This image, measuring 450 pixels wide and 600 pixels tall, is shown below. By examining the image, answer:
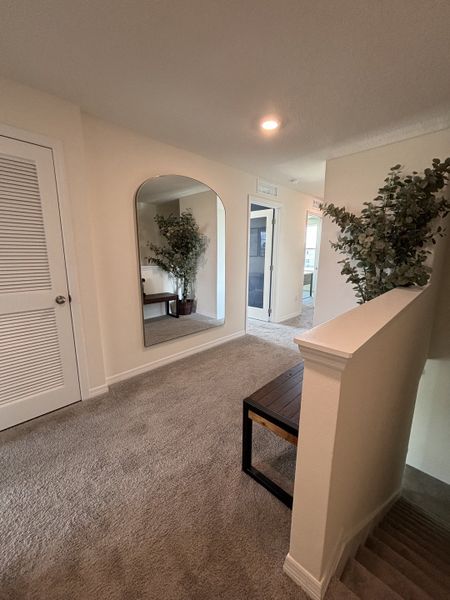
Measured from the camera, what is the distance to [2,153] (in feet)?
5.29

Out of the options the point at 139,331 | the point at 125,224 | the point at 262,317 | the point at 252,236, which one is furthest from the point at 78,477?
the point at 252,236

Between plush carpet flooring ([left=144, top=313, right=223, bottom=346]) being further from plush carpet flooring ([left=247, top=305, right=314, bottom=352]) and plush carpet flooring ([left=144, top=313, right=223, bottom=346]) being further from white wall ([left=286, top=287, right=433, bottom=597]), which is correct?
white wall ([left=286, top=287, right=433, bottom=597])

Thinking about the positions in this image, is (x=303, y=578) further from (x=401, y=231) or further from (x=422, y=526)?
(x=401, y=231)

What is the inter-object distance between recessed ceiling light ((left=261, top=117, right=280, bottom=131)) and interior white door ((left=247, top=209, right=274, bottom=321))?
2146 millimetres

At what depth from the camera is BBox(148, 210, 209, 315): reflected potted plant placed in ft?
9.11

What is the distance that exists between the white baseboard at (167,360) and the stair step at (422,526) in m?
2.34

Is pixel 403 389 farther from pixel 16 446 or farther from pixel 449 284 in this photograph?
pixel 16 446

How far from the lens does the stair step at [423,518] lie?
1.72 metres

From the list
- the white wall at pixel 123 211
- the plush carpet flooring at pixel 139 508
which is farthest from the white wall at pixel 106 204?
the plush carpet flooring at pixel 139 508

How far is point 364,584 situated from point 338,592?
14cm

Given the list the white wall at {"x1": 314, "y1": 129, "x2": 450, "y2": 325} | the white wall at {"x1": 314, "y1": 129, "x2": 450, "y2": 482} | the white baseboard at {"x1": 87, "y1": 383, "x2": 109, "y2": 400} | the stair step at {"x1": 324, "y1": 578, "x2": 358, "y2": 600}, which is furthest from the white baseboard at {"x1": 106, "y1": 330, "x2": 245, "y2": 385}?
the stair step at {"x1": 324, "y1": 578, "x2": 358, "y2": 600}

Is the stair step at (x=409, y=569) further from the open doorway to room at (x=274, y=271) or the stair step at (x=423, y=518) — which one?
the open doorway to room at (x=274, y=271)

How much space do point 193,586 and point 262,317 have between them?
3.95 m

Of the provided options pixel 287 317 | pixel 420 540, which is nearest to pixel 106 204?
pixel 420 540
